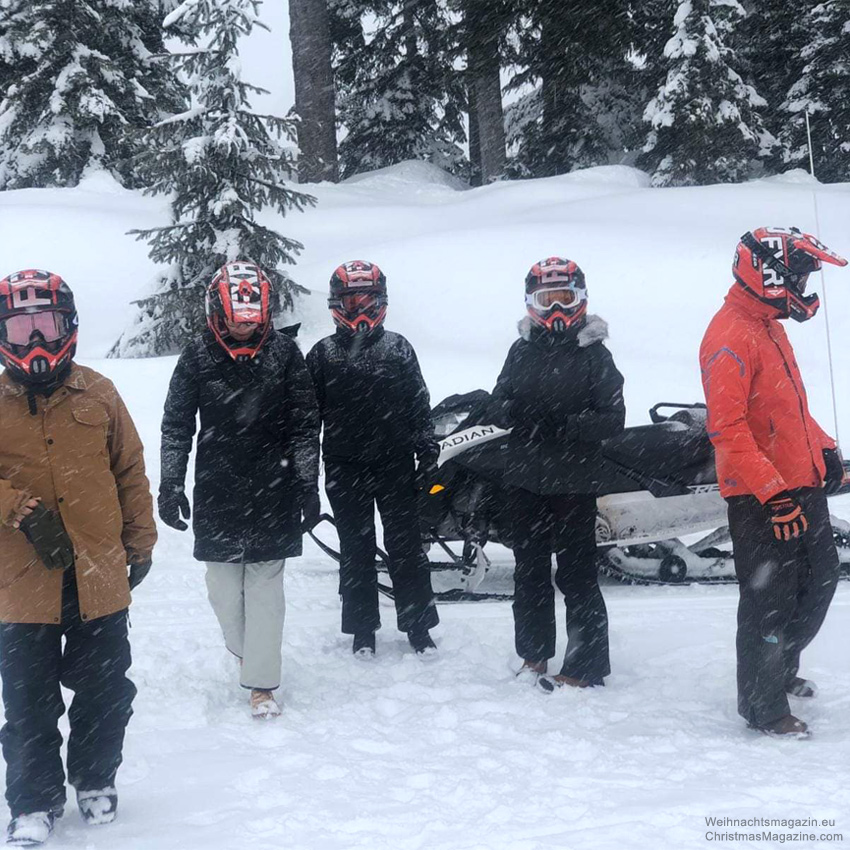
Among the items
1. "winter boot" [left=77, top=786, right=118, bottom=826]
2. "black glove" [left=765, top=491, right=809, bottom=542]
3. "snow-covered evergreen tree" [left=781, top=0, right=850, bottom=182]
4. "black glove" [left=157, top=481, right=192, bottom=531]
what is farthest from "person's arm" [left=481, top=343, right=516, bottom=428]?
"snow-covered evergreen tree" [left=781, top=0, right=850, bottom=182]

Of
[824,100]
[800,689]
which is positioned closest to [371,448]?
[800,689]

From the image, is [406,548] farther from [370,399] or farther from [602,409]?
[602,409]

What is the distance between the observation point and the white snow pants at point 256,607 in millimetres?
4359

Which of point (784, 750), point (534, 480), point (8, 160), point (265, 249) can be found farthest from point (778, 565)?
point (8, 160)

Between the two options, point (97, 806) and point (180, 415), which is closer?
point (97, 806)

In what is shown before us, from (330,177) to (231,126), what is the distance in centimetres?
837

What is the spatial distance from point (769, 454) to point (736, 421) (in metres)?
0.23

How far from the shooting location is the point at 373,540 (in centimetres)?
510

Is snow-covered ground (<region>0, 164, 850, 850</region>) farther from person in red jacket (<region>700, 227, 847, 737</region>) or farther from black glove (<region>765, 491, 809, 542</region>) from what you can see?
black glove (<region>765, 491, 809, 542</region>)

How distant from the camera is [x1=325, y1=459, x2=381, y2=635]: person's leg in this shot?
5031 mm

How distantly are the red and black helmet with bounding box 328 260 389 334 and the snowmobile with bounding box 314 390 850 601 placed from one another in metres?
1.05

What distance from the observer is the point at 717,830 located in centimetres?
309

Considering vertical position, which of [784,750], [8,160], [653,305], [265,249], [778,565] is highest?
[8,160]

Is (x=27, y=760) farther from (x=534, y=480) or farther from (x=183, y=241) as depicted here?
(x=183, y=241)
